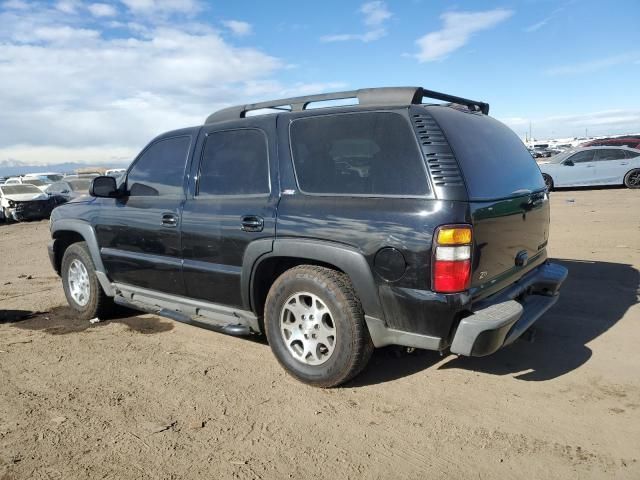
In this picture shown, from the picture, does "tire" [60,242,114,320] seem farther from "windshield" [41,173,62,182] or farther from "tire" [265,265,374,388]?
"windshield" [41,173,62,182]

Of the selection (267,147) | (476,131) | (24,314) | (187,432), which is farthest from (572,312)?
(24,314)

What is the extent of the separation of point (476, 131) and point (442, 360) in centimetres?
176

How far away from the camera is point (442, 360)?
3922mm

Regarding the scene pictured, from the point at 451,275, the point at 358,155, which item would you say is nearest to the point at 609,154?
the point at 358,155

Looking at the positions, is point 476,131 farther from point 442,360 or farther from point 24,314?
point 24,314

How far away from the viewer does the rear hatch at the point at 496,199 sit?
118 inches

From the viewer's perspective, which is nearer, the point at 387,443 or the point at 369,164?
the point at 387,443

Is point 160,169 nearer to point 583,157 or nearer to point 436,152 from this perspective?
point 436,152

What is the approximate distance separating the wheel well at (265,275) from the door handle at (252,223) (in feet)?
0.78

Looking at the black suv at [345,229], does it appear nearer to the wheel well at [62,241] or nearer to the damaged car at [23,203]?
the wheel well at [62,241]

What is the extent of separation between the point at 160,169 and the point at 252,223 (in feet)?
4.57

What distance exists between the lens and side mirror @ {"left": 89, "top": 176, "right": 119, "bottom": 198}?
15.2ft

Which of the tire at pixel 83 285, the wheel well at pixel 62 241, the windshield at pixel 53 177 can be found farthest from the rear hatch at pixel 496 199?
the windshield at pixel 53 177

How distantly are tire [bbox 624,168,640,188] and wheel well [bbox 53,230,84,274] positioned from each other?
1735 centimetres
